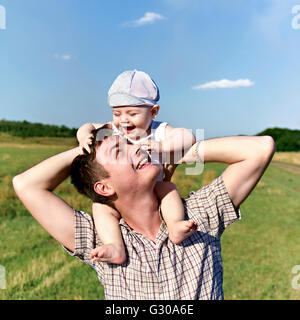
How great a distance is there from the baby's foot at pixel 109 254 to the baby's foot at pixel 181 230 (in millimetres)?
239

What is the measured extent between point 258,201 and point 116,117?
12626mm

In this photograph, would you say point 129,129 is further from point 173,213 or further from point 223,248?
point 223,248

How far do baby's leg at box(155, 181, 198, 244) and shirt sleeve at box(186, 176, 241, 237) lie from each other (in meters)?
0.11

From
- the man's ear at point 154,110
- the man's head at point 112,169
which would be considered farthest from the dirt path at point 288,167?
the man's head at point 112,169

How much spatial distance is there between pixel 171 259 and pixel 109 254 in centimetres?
30

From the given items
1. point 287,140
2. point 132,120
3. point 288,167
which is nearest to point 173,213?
point 132,120

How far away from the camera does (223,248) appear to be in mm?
8250

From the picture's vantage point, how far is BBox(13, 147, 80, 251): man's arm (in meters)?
1.83

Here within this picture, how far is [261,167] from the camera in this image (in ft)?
5.99

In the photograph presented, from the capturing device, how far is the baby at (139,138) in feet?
5.82

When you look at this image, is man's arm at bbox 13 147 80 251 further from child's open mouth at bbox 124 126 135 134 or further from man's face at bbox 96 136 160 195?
child's open mouth at bbox 124 126 135 134

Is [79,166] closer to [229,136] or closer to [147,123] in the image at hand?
[147,123]

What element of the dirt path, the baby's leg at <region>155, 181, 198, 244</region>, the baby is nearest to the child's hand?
the baby

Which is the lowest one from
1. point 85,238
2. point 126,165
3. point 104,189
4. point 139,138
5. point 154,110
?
point 85,238
